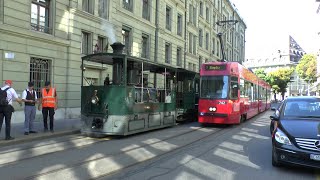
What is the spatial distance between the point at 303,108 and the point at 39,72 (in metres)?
13.9

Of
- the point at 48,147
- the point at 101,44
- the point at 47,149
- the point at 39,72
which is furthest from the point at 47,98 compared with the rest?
the point at 101,44

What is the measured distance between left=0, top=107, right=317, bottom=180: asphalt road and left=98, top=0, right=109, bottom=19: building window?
12.7 m

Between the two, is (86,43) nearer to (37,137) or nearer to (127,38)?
(127,38)

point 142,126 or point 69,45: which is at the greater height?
point 69,45

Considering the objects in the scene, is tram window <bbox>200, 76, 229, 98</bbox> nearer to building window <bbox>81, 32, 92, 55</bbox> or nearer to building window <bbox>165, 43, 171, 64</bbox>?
building window <bbox>81, 32, 92, 55</bbox>

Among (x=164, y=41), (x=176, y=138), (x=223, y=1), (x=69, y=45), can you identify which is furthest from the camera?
(x=223, y=1)

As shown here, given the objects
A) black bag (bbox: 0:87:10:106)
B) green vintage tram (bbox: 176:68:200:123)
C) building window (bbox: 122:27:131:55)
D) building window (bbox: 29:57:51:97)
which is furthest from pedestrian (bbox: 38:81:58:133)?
building window (bbox: 122:27:131:55)

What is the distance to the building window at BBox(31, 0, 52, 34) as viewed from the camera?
1872 cm

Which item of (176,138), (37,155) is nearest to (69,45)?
(176,138)

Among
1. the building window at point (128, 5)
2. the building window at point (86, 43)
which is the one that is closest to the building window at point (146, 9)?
the building window at point (128, 5)

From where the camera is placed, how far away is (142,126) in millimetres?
14508

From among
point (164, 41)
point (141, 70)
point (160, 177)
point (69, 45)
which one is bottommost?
point (160, 177)

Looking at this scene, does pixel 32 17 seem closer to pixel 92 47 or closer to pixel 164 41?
pixel 92 47

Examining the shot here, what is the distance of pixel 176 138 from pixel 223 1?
1986 inches
